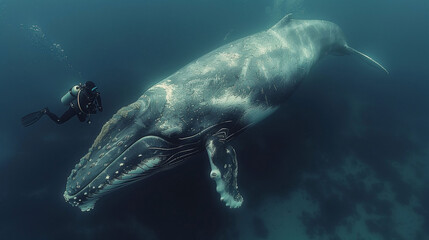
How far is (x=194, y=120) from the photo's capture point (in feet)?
21.7

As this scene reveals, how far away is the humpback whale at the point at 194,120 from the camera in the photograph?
602 centimetres

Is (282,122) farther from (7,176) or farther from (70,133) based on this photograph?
(7,176)

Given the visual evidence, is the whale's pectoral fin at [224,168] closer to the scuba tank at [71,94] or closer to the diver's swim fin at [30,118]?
the scuba tank at [71,94]

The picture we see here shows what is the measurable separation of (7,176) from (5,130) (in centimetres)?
511

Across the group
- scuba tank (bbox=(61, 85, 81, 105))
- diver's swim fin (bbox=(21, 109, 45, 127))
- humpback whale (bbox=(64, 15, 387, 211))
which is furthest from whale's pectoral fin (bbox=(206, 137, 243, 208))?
diver's swim fin (bbox=(21, 109, 45, 127))

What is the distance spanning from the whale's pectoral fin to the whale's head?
1.36 m

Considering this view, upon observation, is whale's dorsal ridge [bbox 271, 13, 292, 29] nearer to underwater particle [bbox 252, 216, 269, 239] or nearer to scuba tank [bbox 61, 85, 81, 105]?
scuba tank [bbox 61, 85, 81, 105]

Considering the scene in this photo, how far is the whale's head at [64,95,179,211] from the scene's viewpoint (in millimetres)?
5902

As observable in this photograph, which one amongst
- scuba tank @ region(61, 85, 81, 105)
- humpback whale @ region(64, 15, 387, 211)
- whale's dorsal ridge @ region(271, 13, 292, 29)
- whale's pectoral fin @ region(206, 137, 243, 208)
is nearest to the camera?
humpback whale @ region(64, 15, 387, 211)

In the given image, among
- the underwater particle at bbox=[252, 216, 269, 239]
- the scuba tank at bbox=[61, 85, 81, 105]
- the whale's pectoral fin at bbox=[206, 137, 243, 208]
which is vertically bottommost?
the underwater particle at bbox=[252, 216, 269, 239]

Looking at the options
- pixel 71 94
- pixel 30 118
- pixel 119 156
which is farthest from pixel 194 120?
pixel 30 118

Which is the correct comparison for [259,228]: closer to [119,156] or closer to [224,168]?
[224,168]

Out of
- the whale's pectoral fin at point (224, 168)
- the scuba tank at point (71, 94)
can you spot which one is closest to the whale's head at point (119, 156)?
the whale's pectoral fin at point (224, 168)

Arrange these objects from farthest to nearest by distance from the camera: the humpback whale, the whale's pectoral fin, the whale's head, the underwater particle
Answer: the underwater particle → the whale's pectoral fin → the humpback whale → the whale's head
